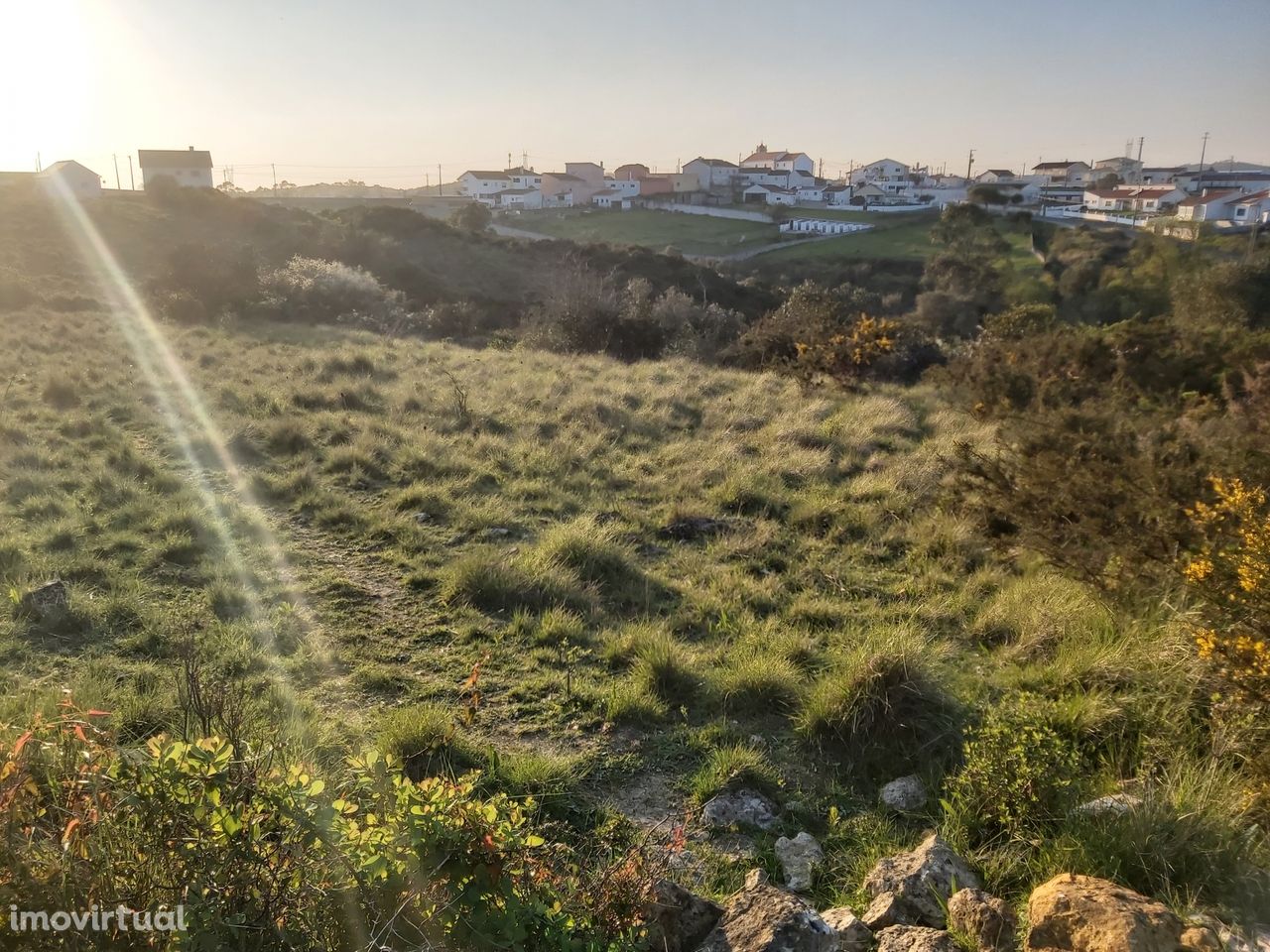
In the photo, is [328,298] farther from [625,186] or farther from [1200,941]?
[625,186]

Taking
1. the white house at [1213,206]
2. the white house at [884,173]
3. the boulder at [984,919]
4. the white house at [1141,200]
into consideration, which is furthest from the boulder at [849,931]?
the white house at [884,173]

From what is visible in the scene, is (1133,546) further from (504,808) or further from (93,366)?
(93,366)

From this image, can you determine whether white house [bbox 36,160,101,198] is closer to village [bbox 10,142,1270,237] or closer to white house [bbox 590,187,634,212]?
village [bbox 10,142,1270,237]

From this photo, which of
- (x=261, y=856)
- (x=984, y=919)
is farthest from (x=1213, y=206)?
(x=261, y=856)

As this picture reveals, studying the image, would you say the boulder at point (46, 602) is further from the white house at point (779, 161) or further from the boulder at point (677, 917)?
the white house at point (779, 161)

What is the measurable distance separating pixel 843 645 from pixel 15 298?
24.2 meters

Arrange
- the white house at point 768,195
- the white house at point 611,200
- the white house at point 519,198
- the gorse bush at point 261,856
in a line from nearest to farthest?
the gorse bush at point 261,856 → the white house at point 611,200 → the white house at point 519,198 → the white house at point 768,195

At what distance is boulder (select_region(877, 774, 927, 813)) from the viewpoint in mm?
3322

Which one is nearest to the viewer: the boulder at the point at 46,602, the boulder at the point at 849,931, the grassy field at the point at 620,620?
the boulder at the point at 849,931

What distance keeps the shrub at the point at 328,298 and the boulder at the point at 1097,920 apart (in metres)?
21.1

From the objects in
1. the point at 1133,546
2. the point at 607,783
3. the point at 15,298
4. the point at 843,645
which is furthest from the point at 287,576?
the point at 15,298

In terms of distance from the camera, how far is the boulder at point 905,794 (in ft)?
10.9

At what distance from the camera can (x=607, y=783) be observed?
355cm

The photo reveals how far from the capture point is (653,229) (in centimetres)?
6919
